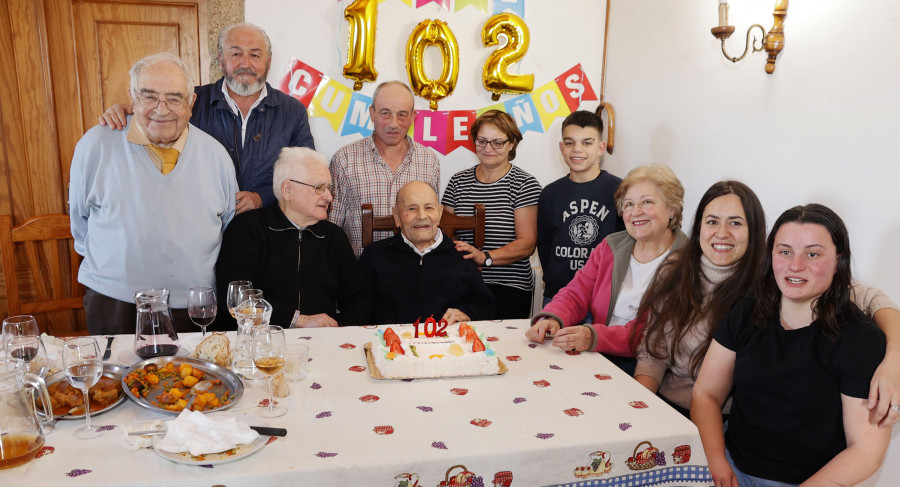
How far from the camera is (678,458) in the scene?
4.78ft

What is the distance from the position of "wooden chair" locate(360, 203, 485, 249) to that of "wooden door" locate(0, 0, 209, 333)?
164cm

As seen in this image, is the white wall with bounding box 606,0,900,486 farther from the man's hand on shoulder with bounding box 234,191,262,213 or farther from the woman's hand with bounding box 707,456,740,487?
the man's hand on shoulder with bounding box 234,191,262,213

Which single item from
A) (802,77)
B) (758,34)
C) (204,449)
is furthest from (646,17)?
(204,449)

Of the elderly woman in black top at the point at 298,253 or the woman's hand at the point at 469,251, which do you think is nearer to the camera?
the elderly woman in black top at the point at 298,253

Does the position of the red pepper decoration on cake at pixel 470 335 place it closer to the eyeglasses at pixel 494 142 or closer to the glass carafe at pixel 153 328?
the glass carafe at pixel 153 328

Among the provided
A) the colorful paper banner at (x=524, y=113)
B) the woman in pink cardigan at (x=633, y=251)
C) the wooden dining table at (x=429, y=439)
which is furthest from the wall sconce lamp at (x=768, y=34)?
the wooden dining table at (x=429, y=439)

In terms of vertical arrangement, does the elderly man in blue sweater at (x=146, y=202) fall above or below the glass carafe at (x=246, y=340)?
above

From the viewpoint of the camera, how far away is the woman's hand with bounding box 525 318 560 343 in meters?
2.06

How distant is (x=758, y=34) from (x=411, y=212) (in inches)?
68.9

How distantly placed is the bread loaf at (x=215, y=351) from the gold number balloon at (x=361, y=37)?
2.39 m

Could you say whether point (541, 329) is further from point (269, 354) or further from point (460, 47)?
point (460, 47)

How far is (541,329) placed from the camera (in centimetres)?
207

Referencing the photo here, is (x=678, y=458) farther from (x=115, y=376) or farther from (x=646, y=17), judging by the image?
(x=646, y=17)

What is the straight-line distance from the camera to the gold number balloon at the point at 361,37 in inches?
146
